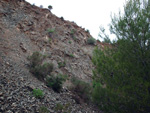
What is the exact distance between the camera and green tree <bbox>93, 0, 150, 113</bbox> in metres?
3.62

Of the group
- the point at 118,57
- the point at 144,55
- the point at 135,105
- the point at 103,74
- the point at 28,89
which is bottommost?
the point at 28,89

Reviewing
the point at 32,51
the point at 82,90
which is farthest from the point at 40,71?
the point at 32,51

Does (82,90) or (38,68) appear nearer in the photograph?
(38,68)

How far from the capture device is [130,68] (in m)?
4.02

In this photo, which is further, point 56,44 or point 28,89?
point 56,44

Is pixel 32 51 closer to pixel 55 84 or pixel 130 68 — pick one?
pixel 55 84

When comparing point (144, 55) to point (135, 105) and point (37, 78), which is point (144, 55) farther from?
point (37, 78)

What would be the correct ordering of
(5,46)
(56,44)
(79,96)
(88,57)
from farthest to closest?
1. (88,57)
2. (56,44)
3. (5,46)
4. (79,96)

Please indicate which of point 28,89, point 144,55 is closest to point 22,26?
point 28,89

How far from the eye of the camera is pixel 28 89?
5.52 metres

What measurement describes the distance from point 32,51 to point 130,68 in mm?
8436

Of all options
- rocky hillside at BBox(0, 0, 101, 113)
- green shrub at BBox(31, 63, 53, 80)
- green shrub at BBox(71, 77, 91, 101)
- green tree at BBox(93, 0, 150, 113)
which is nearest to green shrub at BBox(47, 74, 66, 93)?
rocky hillside at BBox(0, 0, 101, 113)

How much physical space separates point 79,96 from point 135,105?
14.7ft

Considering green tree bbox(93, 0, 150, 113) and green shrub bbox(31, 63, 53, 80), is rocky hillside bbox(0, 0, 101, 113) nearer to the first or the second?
green shrub bbox(31, 63, 53, 80)
